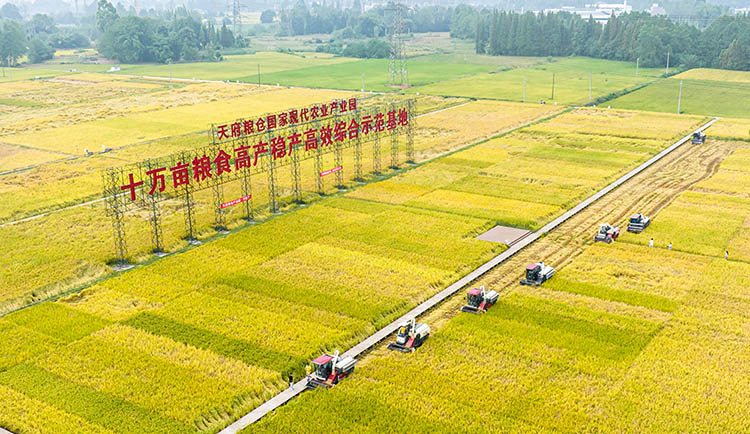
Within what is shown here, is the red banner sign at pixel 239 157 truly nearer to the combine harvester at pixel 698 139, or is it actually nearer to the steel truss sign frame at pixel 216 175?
the steel truss sign frame at pixel 216 175

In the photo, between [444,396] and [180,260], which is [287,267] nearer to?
[180,260]

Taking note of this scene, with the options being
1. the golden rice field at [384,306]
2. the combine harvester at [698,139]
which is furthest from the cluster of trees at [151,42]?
the combine harvester at [698,139]

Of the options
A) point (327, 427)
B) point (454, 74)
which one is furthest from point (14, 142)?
point (454, 74)

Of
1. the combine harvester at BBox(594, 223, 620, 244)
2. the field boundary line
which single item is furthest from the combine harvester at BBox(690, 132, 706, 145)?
the combine harvester at BBox(594, 223, 620, 244)

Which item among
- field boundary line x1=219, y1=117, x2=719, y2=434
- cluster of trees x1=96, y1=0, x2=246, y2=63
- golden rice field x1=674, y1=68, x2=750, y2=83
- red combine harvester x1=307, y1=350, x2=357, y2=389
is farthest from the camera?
cluster of trees x1=96, y1=0, x2=246, y2=63

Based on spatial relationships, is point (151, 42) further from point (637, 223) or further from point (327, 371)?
point (327, 371)

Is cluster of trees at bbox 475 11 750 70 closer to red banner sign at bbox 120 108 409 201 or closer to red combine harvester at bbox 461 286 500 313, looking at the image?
red banner sign at bbox 120 108 409 201
